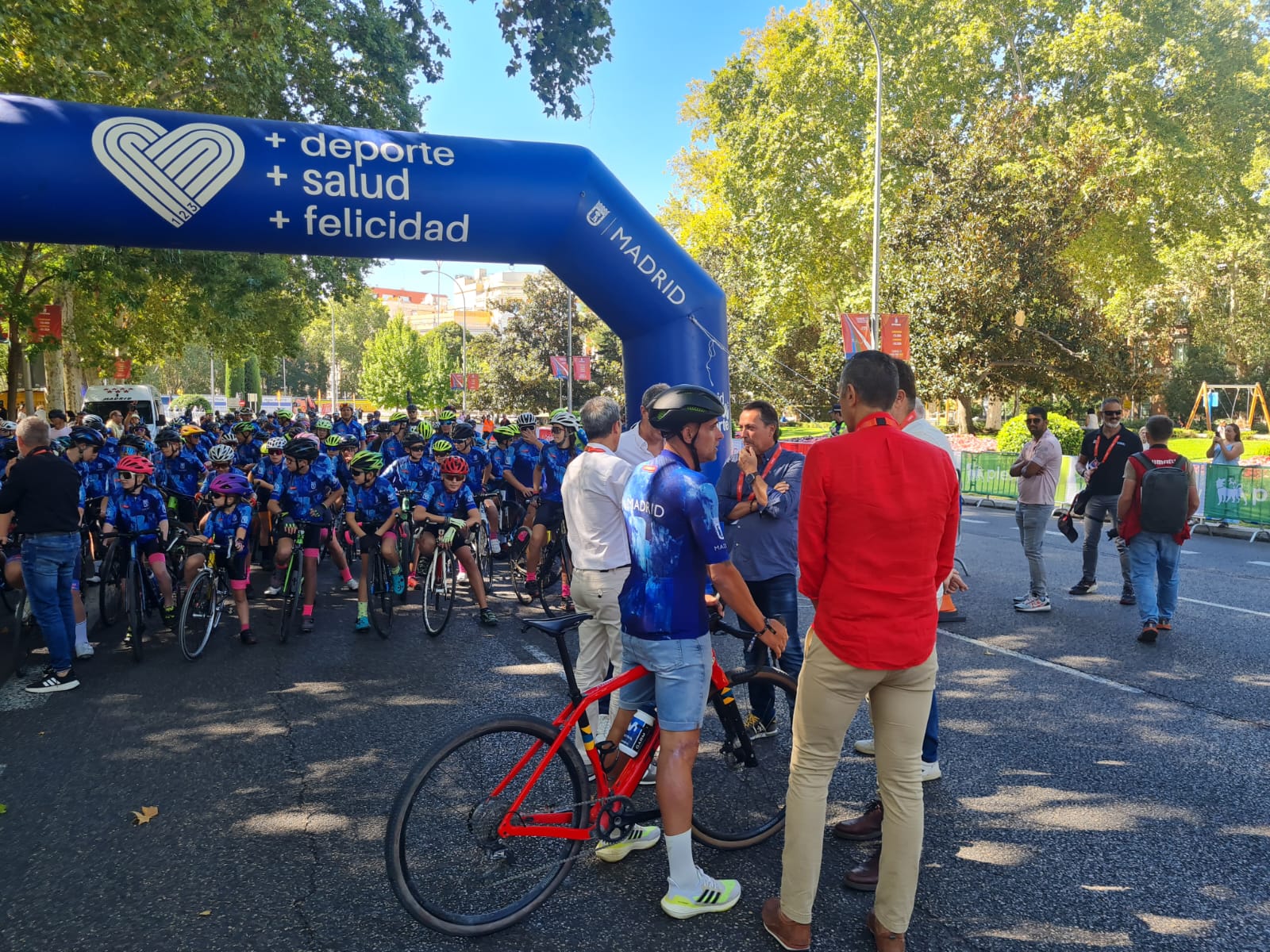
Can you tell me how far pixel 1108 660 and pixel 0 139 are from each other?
8.65 metres

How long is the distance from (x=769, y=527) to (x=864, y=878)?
80.3 inches

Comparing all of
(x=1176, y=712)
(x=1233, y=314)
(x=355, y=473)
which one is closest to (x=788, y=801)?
(x=1176, y=712)

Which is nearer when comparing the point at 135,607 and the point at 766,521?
the point at 766,521

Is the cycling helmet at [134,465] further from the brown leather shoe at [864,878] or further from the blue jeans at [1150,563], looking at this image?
the blue jeans at [1150,563]

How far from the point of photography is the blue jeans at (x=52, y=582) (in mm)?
6105

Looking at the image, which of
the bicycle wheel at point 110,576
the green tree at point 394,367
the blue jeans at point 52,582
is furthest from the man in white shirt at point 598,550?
the green tree at point 394,367

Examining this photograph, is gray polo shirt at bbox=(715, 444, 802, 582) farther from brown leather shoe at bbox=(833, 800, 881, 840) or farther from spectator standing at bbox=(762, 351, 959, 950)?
spectator standing at bbox=(762, 351, 959, 950)

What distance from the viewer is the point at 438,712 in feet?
18.2

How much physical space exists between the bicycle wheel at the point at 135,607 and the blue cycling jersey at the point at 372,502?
1.78 metres

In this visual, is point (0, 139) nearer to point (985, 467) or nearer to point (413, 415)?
point (413, 415)

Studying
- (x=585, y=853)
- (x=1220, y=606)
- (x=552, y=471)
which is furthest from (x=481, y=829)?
(x=1220, y=606)

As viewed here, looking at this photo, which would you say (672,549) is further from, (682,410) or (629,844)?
(629,844)

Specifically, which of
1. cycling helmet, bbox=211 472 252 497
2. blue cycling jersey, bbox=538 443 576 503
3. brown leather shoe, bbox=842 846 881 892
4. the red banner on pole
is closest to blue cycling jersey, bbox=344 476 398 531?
cycling helmet, bbox=211 472 252 497

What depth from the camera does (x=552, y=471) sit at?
8797mm
